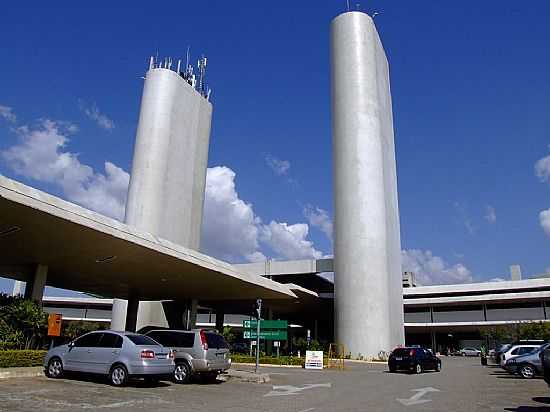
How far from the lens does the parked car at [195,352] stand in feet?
53.1

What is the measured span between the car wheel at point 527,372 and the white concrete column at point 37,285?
2217 cm

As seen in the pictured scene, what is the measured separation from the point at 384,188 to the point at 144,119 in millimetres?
23841

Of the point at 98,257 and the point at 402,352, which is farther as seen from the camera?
the point at 402,352

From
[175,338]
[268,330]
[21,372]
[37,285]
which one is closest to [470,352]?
[268,330]

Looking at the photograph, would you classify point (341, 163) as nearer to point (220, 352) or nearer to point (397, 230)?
point (397, 230)

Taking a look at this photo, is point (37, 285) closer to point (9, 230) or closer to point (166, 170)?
point (9, 230)

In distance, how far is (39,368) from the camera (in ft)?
51.6

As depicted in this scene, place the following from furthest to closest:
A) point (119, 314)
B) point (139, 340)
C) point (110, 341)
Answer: point (119, 314), point (110, 341), point (139, 340)

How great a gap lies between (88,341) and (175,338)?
3.13 meters

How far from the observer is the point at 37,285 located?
2580 centimetres

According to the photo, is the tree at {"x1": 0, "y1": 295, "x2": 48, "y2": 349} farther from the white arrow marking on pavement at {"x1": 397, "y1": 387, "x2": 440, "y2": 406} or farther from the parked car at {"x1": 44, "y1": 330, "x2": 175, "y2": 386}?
the white arrow marking on pavement at {"x1": 397, "y1": 387, "x2": 440, "y2": 406}

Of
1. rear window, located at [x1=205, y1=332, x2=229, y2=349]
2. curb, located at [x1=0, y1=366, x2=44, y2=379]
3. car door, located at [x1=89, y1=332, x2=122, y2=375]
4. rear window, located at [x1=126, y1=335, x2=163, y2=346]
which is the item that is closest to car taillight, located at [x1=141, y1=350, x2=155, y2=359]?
rear window, located at [x1=126, y1=335, x2=163, y2=346]

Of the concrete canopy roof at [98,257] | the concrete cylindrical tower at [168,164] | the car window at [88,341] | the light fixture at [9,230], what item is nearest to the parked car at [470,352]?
the concrete canopy roof at [98,257]

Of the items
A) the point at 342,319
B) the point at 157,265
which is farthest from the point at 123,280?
the point at 342,319
